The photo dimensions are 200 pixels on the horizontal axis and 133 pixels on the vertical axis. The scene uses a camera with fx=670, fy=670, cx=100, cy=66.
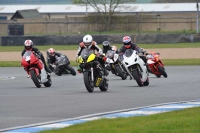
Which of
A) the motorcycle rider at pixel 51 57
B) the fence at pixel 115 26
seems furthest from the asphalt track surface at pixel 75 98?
the fence at pixel 115 26

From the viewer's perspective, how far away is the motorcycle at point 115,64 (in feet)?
75.1

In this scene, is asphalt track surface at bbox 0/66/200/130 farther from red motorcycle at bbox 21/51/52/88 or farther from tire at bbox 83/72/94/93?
red motorcycle at bbox 21/51/52/88

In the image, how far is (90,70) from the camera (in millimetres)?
17156

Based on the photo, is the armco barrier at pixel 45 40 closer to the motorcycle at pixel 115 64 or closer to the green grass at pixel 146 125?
the motorcycle at pixel 115 64

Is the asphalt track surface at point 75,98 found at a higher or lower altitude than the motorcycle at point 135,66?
lower

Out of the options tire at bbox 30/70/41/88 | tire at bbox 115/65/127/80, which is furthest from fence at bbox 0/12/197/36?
tire at bbox 30/70/41/88

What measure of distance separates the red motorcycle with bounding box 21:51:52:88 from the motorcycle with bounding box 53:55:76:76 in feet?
20.7

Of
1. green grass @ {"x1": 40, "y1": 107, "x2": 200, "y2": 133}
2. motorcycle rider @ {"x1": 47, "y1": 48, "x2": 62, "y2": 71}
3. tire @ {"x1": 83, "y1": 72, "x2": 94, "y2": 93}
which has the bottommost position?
green grass @ {"x1": 40, "y1": 107, "x2": 200, "y2": 133}

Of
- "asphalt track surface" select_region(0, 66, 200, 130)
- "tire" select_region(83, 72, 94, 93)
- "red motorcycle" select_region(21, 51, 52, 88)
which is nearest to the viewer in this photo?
"asphalt track surface" select_region(0, 66, 200, 130)

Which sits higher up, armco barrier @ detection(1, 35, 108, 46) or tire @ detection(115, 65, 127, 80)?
armco barrier @ detection(1, 35, 108, 46)

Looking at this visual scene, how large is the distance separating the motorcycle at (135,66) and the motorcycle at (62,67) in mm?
7263

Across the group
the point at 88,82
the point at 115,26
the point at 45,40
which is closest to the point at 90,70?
the point at 88,82

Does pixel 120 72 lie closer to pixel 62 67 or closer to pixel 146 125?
pixel 62 67

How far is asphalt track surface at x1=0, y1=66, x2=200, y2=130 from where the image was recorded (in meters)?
12.1
